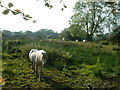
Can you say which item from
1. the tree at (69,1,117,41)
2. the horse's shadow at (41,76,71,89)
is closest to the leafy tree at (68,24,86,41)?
the tree at (69,1,117,41)

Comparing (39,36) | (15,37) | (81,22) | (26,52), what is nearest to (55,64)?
(26,52)

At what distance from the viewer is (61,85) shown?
4316mm

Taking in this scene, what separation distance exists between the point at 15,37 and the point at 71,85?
11.7 meters

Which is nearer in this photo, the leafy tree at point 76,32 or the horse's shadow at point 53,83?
the horse's shadow at point 53,83

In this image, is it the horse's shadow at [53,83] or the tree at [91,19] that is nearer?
the horse's shadow at [53,83]

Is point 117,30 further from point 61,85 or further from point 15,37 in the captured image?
point 15,37

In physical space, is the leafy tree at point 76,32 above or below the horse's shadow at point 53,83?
above

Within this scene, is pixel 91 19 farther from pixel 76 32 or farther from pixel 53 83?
pixel 53 83

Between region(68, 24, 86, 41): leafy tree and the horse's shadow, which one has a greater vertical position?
region(68, 24, 86, 41): leafy tree

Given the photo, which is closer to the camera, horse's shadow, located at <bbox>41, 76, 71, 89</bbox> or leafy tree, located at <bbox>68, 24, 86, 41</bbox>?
horse's shadow, located at <bbox>41, 76, 71, 89</bbox>

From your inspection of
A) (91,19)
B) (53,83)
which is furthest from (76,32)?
(53,83)

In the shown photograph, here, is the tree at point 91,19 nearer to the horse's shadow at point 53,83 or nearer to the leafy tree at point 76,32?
the leafy tree at point 76,32

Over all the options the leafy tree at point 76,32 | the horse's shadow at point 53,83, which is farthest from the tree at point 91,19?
the horse's shadow at point 53,83

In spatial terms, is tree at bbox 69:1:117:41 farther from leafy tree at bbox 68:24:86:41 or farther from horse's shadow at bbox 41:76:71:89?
horse's shadow at bbox 41:76:71:89
